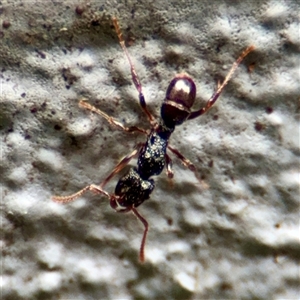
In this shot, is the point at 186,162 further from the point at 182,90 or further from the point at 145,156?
the point at 182,90

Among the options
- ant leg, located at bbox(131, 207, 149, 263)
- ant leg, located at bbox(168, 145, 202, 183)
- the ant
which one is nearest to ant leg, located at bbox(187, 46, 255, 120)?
the ant

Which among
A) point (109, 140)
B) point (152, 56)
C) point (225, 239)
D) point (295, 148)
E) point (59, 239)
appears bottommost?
point (59, 239)

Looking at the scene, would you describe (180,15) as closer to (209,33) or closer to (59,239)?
(209,33)

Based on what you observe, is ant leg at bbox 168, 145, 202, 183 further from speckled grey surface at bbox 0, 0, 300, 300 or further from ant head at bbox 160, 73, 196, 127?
ant head at bbox 160, 73, 196, 127

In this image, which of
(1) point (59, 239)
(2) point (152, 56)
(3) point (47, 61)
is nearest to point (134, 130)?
(2) point (152, 56)

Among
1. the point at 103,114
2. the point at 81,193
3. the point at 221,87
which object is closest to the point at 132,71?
the point at 103,114

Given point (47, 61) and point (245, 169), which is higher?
point (47, 61)

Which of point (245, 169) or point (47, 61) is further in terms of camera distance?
point (245, 169)
